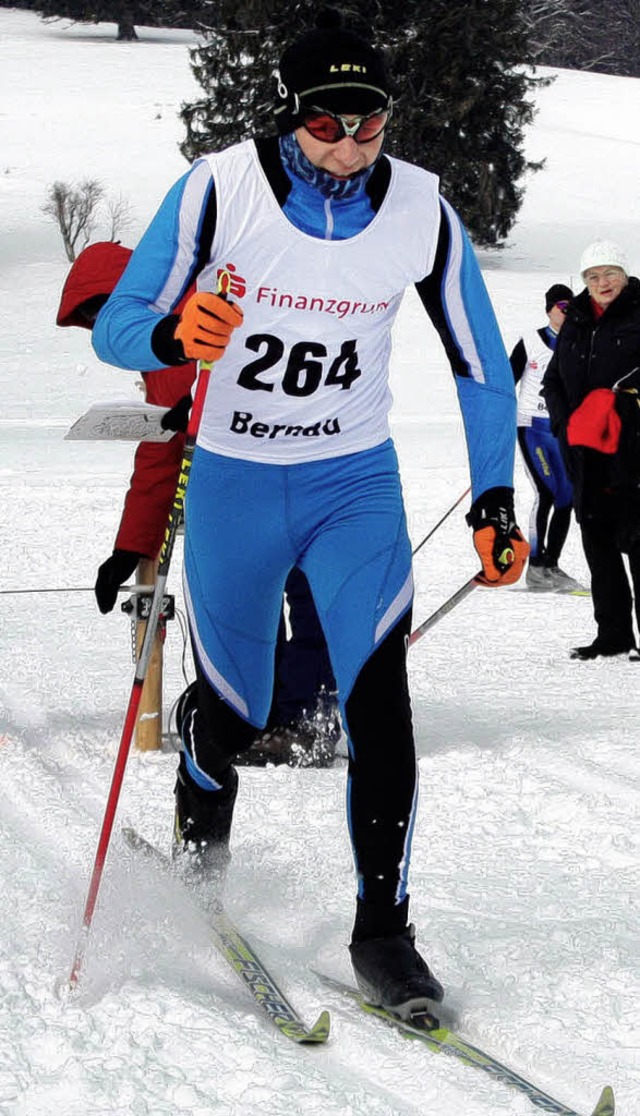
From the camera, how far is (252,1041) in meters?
2.98

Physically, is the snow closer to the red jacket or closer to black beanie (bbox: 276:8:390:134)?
the red jacket

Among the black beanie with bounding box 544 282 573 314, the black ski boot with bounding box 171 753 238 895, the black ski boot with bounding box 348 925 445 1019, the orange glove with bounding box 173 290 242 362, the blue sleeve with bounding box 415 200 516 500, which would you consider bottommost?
the black beanie with bounding box 544 282 573 314

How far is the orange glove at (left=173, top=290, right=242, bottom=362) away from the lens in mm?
3088

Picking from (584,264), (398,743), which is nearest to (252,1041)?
(398,743)

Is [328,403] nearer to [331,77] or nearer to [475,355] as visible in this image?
[475,355]

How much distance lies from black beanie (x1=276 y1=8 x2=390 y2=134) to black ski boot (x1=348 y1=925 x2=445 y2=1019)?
1808 millimetres

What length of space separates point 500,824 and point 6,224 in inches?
1069

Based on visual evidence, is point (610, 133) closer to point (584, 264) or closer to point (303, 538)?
point (584, 264)

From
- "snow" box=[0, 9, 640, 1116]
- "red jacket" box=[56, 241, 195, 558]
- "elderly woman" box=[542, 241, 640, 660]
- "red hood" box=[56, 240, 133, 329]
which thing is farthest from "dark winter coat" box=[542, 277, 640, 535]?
"red hood" box=[56, 240, 133, 329]

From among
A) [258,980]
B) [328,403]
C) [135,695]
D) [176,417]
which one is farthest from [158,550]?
[258,980]

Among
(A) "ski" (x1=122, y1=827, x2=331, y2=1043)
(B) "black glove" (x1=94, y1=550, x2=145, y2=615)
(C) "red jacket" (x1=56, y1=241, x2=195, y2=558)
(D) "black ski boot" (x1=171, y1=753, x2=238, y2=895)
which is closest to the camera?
(A) "ski" (x1=122, y1=827, x2=331, y2=1043)

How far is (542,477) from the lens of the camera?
905cm

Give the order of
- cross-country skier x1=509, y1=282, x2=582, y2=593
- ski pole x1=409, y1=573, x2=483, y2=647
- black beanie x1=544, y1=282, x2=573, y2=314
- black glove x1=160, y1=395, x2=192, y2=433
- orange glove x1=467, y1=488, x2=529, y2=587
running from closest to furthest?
orange glove x1=467, y1=488, x2=529, y2=587 → black glove x1=160, y1=395, x2=192, y2=433 → ski pole x1=409, y1=573, x2=483, y2=647 → black beanie x1=544, y1=282, x2=573, y2=314 → cross-country skier x1=509, y1=282, x2=582, y2=593

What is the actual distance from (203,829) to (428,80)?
2595cm
